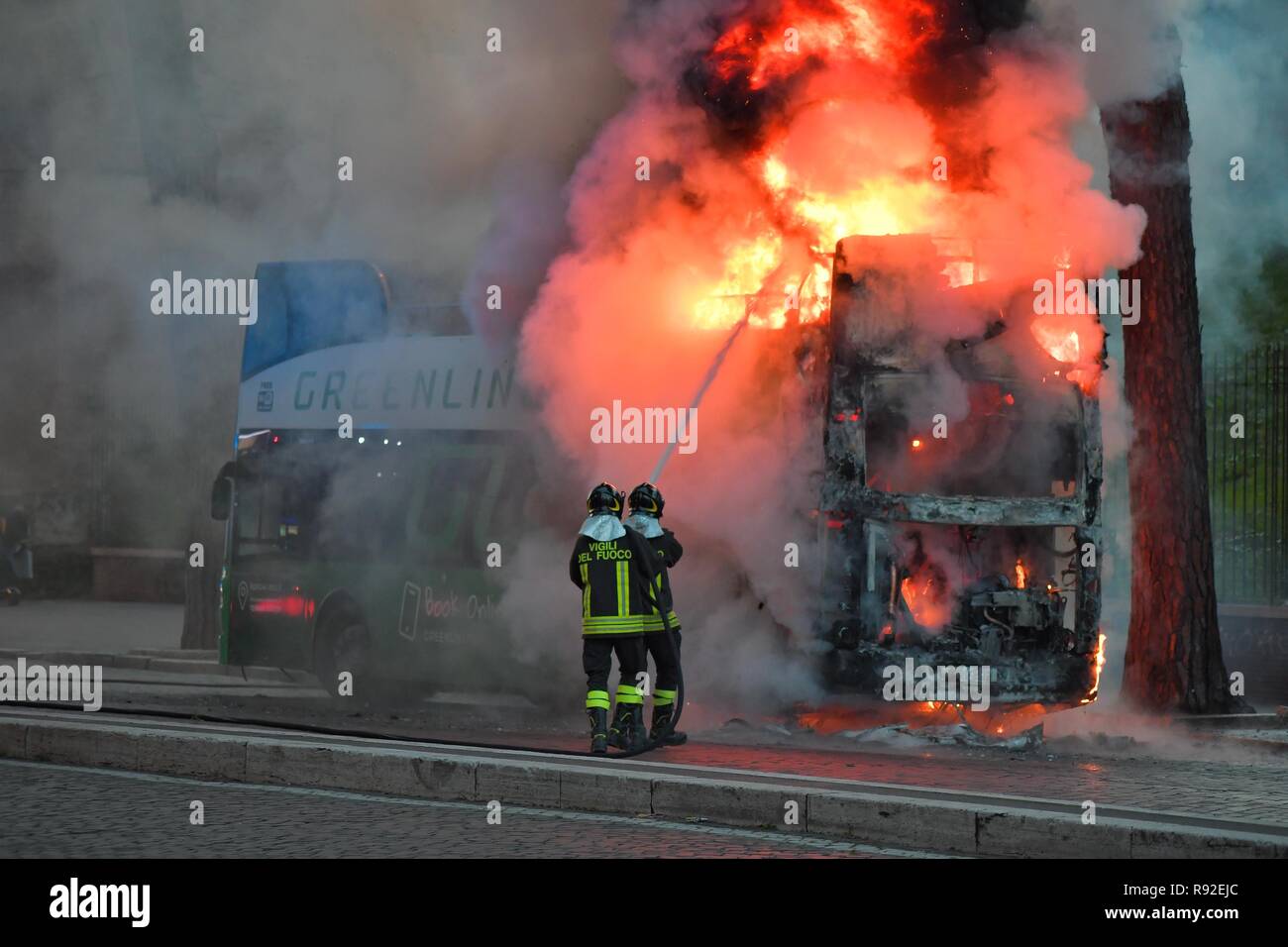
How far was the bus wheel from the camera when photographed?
1272 cm

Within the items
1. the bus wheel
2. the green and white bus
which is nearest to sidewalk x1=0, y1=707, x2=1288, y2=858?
the green and white bus

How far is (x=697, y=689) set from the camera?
1063 centimetres

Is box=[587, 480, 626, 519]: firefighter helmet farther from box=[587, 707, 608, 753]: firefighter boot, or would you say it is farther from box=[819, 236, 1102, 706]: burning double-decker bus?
box=[819, 236, 1102, 706]: burning double-decker bus

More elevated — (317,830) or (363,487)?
(363,487)

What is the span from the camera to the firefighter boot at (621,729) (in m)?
8.83

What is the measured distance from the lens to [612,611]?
8789 millimetres

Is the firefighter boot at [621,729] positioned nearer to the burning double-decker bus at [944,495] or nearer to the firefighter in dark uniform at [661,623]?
the firefighter in dark uniform at [661,623]

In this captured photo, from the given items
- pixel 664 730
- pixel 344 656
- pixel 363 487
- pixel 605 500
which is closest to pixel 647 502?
pixel 605 500

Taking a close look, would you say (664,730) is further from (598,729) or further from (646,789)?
(646,789)

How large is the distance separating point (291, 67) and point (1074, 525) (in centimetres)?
766

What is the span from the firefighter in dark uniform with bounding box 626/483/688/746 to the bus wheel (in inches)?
161

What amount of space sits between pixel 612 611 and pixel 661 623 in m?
0.33

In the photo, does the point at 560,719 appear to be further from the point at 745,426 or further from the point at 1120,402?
the point at 1120,402

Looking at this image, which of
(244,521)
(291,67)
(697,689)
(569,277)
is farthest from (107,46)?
(697,689)
